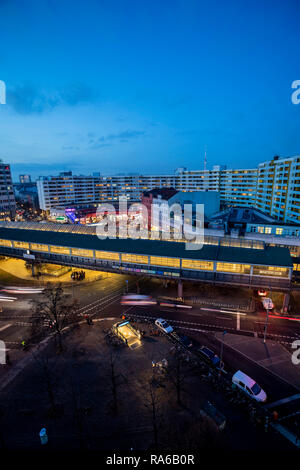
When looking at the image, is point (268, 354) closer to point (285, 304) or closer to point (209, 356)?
point (209, 356)

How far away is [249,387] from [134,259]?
2781 centimetres

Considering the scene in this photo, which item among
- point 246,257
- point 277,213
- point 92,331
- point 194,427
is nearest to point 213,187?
point 277,213

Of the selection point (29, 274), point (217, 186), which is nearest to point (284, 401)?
point (29, 274)

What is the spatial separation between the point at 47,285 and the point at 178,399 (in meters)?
38.7

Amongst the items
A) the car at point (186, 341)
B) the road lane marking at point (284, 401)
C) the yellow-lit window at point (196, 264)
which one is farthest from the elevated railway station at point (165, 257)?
the road lane marking at point (284, 401)

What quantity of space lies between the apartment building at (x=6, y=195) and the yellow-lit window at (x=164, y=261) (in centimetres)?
10959

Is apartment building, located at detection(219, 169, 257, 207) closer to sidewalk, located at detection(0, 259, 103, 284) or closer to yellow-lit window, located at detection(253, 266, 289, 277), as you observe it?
yellow-lit window, located at detection(253, 266, 289, 277)

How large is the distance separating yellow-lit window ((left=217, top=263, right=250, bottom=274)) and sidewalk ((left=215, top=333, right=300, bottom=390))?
10849 mm

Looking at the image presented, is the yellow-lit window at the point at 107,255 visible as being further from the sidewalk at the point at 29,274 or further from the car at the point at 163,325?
the car at the point at 163,325

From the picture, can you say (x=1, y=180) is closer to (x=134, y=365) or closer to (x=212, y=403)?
(x=134, y=365)

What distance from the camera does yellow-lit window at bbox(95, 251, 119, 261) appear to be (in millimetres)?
46162

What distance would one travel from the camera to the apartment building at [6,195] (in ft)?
392

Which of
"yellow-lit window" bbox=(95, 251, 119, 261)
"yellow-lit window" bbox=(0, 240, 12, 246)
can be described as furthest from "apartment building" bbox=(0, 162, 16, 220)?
"yellow-lit window" bbox=(95, 251, 119, 261)
